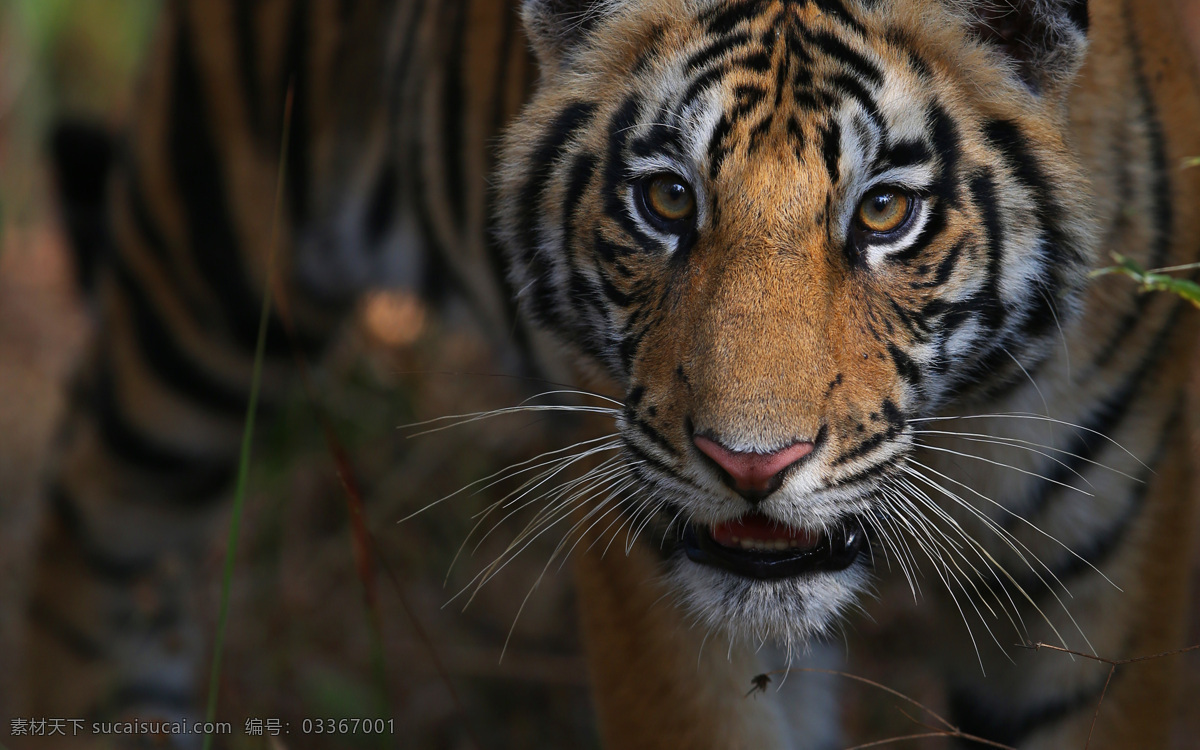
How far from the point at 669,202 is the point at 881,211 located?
26cm

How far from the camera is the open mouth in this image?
1.44 meters

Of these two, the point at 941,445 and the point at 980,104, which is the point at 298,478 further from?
the point at 980,104

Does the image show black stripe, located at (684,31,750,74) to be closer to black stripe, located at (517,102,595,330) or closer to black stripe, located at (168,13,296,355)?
black stripe, located at (517,102,595,330)

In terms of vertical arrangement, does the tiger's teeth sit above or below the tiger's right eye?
below

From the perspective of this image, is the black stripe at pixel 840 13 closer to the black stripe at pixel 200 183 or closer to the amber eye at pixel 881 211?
the amber eye at pixel 881 211

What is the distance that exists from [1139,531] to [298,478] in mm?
2642

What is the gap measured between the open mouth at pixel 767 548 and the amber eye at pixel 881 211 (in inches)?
14.6

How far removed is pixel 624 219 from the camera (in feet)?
4.90

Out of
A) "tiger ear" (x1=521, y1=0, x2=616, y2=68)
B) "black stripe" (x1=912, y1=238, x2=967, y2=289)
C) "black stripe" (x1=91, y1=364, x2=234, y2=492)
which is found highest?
"tiger ear" (x1=521, y1=0, x2=616, y2=68)

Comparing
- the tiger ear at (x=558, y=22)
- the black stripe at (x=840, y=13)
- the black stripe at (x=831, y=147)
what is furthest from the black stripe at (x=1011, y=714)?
the tiger ear at (x=558, y=22)

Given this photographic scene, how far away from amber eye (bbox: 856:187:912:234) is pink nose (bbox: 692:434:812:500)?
296mm

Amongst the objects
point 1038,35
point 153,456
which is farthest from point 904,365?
point 153,456

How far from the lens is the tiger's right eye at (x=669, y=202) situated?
1.43 m

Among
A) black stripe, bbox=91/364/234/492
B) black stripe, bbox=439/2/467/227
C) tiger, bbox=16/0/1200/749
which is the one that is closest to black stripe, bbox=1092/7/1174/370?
tiger, bbox=16/0/1200/749
